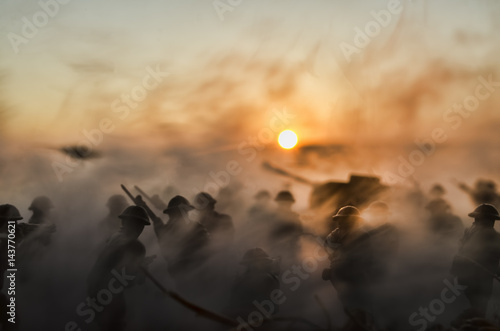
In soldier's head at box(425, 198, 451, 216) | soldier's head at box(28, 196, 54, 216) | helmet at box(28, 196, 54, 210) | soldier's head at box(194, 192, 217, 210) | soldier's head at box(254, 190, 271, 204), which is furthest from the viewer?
soldier's head at box(254, 190, 271, 204)

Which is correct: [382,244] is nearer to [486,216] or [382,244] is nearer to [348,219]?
[348,219]

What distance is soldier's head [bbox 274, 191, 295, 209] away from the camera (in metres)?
16.7

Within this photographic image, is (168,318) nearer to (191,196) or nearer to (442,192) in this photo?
(191,196)

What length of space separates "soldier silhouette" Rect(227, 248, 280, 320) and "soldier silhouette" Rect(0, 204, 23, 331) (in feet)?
15.7

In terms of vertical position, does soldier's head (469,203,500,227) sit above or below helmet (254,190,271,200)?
below

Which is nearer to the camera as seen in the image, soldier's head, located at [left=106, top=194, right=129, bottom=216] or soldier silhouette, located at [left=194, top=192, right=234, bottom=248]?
soldier silhouette, located at [left=194, top=192, right=234, bottom=248]

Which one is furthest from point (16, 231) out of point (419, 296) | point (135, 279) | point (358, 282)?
point (419, 296)

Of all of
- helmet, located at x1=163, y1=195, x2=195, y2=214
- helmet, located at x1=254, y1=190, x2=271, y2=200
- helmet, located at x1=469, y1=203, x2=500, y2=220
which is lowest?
helmet, located at x1=163, y1=195, x2=195, y2=214

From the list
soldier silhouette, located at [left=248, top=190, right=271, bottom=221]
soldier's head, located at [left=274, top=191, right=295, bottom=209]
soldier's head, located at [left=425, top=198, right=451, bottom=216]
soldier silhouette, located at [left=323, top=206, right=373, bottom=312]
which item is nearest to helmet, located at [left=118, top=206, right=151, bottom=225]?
soldier silhouette, located at [left=323, top=206, right=373, bottom=312]

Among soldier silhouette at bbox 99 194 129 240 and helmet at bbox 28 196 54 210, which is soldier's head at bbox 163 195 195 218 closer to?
soldier silhouette at bbox 99 194 129 240

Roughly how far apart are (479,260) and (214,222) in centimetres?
641

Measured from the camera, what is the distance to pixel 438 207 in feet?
48.8

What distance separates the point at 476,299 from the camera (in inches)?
396

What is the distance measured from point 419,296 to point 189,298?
5.04 metres
